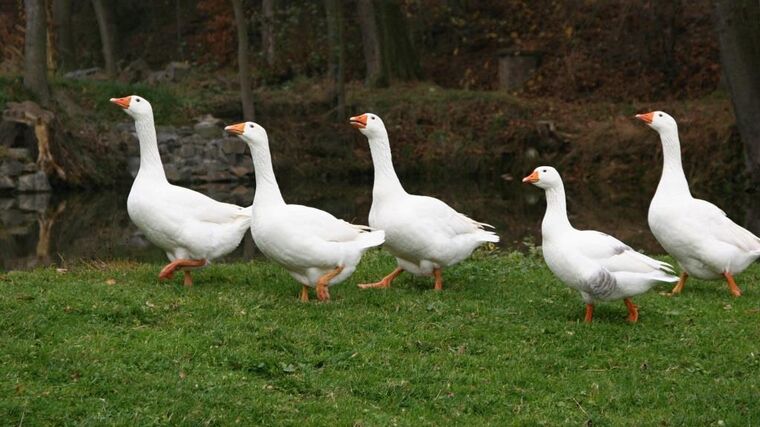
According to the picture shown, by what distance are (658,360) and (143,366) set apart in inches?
171

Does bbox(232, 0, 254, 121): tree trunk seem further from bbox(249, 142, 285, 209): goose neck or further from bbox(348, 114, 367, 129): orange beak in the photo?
bbox(249, 142, 285, 209): goose neck

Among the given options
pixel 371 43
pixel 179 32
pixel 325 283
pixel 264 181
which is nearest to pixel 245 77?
pixel 371 43

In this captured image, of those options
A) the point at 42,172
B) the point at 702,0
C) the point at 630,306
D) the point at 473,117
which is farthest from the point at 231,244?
the point at 702,0

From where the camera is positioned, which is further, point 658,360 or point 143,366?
point 658,360

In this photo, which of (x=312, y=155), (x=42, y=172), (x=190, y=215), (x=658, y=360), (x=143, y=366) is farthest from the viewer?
(x=312, y=155)

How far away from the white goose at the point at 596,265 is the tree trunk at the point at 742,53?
1594cm

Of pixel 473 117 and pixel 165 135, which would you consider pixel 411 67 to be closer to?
pixel 473 117

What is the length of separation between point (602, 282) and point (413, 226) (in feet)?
7.94

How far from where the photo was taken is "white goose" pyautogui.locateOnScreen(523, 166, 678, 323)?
959cm

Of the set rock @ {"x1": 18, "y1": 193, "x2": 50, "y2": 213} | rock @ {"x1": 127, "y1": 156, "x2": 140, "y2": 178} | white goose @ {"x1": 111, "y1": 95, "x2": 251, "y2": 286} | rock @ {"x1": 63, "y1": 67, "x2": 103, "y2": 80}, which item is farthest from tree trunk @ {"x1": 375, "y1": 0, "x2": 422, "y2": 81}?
white goose @ {"x1": 111, "y1": 95, "x2": 251, "y2": 286}

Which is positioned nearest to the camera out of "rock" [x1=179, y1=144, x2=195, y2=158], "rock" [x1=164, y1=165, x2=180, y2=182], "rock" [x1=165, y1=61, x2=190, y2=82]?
"rock" [x1=164, y1=165, x2=180, y2=182]

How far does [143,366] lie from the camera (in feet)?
26.4

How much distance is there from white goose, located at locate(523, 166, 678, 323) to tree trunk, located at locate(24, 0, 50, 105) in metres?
21.9

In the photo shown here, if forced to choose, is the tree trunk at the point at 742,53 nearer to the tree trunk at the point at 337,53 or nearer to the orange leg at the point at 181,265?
the tree trunk at the point at 337,53
